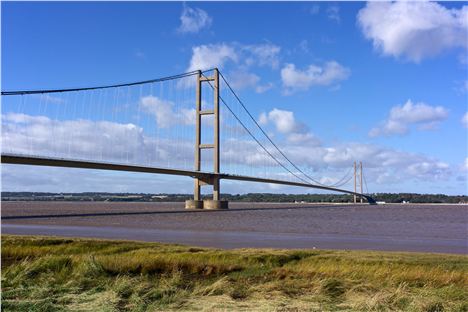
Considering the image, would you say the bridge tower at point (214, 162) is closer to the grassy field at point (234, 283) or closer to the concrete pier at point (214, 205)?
the concrete pier at point (214, 205)

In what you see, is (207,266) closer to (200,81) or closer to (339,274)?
Answer: (339,274)

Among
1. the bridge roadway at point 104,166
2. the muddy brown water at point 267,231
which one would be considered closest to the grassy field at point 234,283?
the muddy brown water at point 267,231

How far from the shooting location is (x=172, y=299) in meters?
7.56

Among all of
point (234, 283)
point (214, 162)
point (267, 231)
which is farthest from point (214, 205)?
point (234, 283)

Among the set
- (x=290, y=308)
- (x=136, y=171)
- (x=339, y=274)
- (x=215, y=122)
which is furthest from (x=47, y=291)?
(x=215, y=122)

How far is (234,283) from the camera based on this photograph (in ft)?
30.2

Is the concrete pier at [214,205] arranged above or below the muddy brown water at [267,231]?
above

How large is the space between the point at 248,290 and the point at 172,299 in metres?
1.40

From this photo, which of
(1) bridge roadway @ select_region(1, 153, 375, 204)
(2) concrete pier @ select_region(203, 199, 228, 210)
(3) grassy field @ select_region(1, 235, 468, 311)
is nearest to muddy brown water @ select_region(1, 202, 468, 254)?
(1) bridge roadway @ select_region(1, 153, 375, 204)

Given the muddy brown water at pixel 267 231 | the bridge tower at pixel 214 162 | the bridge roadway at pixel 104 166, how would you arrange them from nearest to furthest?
1. the muddy brown water at pixel 267 231
2. the bridge roadway at pixel 104 166
3. the bridge tower at pixel 214 162

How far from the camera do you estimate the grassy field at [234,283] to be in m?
7.16

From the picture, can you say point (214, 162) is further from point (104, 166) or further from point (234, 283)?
point (234, 283)

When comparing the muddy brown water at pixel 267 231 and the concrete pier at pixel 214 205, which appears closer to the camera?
the muddy brown water at pixel 267 231

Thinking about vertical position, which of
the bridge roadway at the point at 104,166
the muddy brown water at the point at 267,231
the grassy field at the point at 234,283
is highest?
the bridge roadway at the point at 104,166
